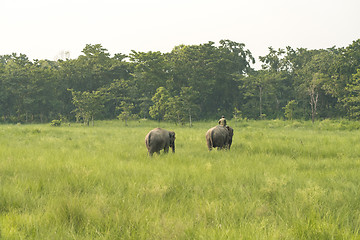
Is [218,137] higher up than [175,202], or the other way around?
[218,137]

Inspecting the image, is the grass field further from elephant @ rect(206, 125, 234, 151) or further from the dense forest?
the dense forest

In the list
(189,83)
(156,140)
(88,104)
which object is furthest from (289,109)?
(156,140)

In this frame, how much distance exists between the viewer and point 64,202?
3.62m

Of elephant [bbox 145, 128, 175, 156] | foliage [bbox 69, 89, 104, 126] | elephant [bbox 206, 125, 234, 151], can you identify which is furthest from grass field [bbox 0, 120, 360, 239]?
foliage [bbox 69, 89, 104, 126]

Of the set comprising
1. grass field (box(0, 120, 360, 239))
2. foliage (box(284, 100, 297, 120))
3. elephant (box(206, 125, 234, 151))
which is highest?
foliage (box(284, 100, 297, 120))

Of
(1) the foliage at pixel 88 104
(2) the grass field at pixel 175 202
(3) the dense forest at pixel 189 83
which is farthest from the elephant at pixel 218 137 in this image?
(1) the foliage at pixel 88 104

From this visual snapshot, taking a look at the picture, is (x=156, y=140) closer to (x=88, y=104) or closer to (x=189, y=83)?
(x=88, y=104)

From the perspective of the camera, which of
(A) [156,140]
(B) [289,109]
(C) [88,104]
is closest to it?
(A) [156,140]

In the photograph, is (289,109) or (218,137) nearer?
(218,137)

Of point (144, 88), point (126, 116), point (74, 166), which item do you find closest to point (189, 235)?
point (74, 166)

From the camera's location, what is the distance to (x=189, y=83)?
4156cm

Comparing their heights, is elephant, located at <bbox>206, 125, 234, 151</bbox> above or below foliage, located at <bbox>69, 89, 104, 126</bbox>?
below

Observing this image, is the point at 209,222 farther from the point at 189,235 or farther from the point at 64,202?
the point at 64,202

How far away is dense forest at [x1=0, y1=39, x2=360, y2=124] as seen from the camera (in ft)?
117
